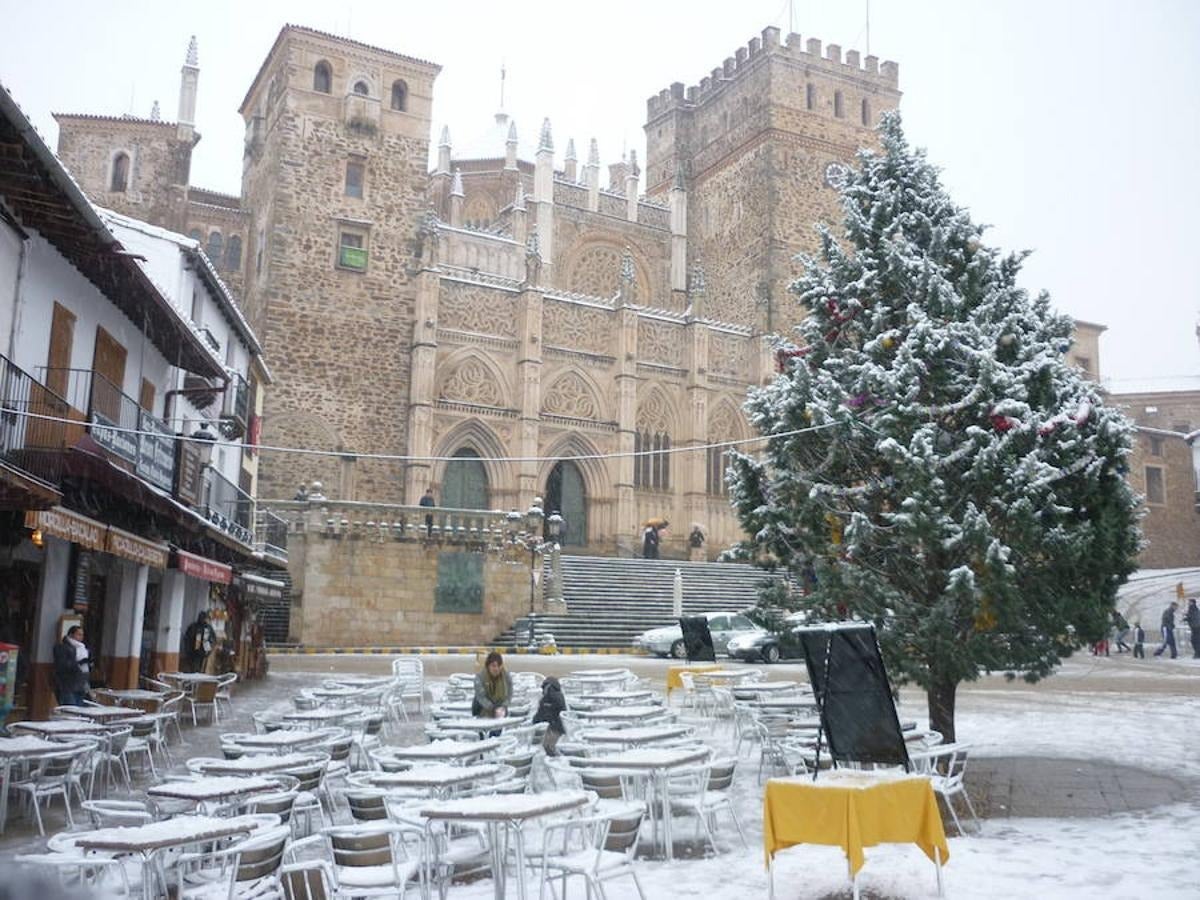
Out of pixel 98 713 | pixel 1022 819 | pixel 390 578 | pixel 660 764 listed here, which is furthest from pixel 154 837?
pixel 390 578

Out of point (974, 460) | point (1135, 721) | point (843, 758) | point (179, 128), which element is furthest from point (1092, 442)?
point (179, 128)

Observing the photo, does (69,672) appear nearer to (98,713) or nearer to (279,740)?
(98,713)

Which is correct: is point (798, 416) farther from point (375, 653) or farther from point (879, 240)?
point (375, 653)

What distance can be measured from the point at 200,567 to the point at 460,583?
11386mm

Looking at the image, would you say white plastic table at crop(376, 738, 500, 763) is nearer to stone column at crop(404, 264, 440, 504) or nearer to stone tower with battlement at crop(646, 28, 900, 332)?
stone column at crop(404, 264, 440, 504)

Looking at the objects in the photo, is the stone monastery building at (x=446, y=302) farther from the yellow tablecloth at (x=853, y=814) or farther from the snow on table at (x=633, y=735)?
the yellow tablecloth at (x=853, y=814)

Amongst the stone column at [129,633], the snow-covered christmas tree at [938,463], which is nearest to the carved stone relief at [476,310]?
the stone column at [129,633]

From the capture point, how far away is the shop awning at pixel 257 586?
18.6 meters

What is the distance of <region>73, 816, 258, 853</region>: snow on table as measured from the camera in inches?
182

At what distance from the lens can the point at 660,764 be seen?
21.8ft

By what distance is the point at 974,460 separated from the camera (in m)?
8.74

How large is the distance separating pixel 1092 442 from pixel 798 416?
7.84ft

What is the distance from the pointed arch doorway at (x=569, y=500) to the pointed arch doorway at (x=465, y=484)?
2.23 meters

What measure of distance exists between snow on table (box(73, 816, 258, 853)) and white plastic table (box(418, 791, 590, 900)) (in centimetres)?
87
